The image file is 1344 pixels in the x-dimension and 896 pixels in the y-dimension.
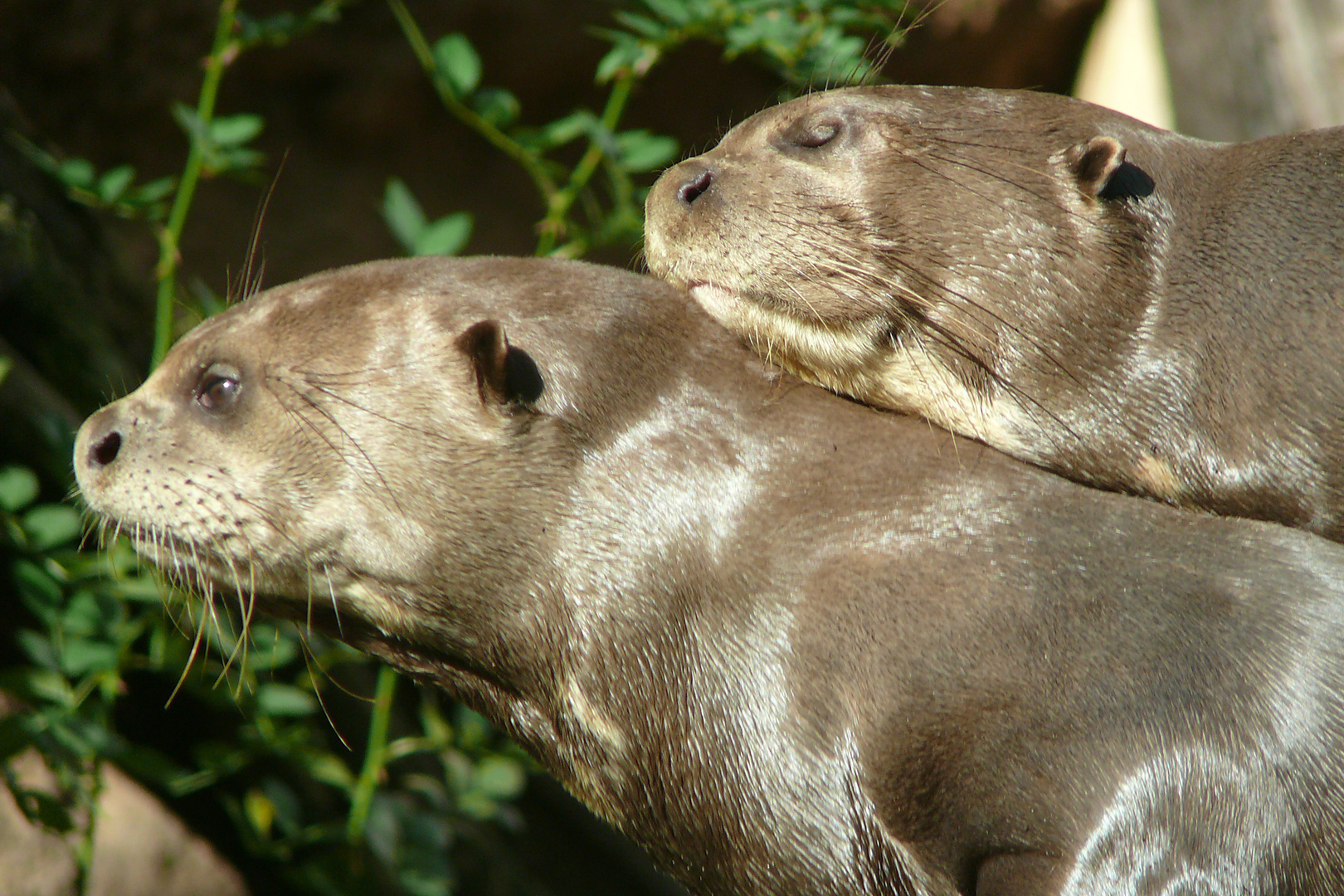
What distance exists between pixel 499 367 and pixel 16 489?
4.61 feet

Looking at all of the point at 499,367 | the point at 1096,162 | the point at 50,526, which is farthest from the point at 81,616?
the point at 1096,162

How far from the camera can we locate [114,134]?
13.5ft

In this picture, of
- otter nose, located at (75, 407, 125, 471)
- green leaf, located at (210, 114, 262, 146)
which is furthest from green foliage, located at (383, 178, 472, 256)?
otter nose, located at (75, 407, 125, 471)

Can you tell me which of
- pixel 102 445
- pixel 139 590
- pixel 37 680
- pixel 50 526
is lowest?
pixel 37 680

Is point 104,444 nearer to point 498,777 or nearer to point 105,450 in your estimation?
point 105,450

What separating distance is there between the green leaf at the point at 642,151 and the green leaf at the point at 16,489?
1.35 m

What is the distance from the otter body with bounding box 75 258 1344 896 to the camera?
1.49 metres

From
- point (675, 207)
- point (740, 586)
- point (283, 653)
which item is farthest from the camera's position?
point (283, 653)

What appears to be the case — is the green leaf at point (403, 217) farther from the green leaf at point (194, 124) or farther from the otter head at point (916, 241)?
the otter head at point (916, 241)

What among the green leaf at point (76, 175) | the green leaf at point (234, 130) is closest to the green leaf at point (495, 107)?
the green leaf at point (234, 130)

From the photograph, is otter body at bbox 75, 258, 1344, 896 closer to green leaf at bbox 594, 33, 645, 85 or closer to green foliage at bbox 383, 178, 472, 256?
green foliage at bbox 383, 178, 472, 256

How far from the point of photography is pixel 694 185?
6.64 ft

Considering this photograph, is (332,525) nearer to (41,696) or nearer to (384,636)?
(384,636)

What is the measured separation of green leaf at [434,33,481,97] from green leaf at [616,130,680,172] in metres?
0.34
